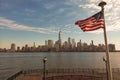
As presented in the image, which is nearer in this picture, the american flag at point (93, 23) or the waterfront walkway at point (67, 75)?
the american flag at point (93, 23)

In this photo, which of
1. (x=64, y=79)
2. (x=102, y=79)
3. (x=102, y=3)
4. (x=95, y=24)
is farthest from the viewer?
(x=102, y=79)

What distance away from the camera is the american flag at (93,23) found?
1109cm

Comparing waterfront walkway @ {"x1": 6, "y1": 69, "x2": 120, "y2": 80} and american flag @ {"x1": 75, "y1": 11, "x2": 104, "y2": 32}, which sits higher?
american flag @ {"x1": 75, "y1": 11, "x2": 104, "y2": 32}

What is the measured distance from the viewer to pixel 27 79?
30969 millimetres

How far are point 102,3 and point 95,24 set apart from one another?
1668 mm

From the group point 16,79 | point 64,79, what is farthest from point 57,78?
→ point 16,79

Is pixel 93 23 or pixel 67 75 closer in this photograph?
pixel 93 23

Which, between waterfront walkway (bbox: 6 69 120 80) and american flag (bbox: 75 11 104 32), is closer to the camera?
american flag (bbox: 75 11 104 32)

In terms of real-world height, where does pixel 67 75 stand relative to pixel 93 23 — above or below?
below

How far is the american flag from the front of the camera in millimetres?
11086

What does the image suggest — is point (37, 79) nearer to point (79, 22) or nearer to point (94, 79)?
point (94, 79)

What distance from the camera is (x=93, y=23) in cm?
1162

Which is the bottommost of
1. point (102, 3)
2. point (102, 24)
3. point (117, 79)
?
point (117, 79)

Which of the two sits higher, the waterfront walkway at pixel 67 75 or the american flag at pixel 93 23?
the american flag at pixel 93 23
